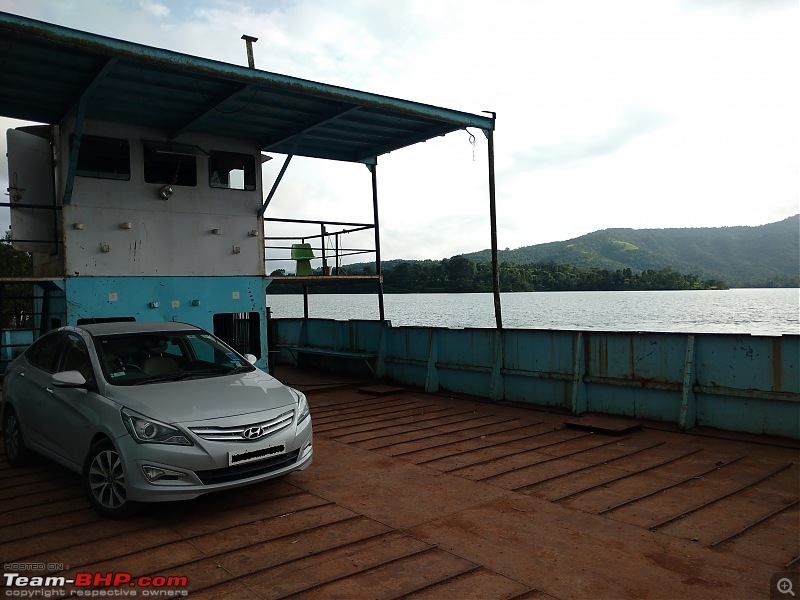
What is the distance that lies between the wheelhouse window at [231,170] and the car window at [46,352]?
6573 millimetres

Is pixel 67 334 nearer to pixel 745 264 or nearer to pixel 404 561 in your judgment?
pixel 404 561

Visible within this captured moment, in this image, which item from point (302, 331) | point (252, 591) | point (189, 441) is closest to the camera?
point (252, 591)

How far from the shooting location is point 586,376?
9680 millimetres

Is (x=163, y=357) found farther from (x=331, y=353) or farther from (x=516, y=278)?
(x=516, y=278)

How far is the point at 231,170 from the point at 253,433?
9324mm

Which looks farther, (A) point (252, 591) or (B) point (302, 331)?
(B) point (302, 331)

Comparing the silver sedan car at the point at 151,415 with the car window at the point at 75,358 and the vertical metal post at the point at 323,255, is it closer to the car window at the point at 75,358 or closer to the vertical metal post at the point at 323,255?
the car window at the point at 75,358

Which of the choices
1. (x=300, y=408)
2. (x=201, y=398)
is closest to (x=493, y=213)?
(x=300, y=408)

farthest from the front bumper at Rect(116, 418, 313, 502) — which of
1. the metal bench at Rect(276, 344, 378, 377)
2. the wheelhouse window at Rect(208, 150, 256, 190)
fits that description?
the wheelhouse window at Rect(208, 150, 256, 190)

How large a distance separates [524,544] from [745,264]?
169856 mm

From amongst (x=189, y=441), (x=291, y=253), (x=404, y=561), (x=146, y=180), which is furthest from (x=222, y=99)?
(x=404, y=561)

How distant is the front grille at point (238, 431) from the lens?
5.02 meters

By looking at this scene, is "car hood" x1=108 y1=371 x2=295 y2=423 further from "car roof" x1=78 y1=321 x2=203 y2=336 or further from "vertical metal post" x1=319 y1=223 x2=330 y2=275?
"vertical metal post" x1=319 y1=223 x2=330 y2=275

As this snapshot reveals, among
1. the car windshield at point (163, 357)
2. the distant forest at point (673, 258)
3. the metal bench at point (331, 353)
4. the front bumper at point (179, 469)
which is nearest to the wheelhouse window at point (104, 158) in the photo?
the metal bench at point (331, 353)
